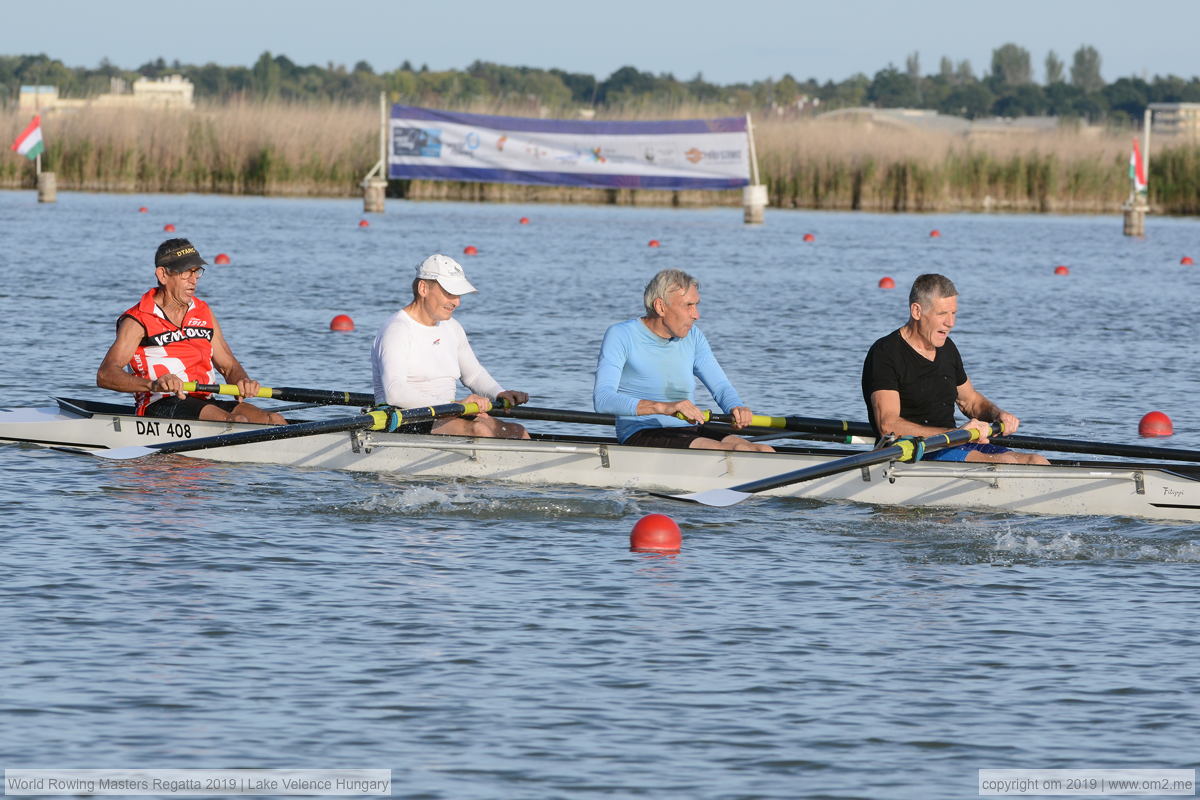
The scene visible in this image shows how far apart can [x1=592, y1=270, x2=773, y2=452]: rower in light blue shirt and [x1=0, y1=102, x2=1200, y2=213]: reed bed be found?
35.1 meters

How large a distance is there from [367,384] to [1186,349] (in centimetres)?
927

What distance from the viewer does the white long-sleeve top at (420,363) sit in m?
11.1

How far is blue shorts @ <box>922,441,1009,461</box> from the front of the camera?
418 inches

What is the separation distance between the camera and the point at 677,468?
10766 millimetres

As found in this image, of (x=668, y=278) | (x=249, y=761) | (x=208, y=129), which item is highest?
(x=208, y=129)

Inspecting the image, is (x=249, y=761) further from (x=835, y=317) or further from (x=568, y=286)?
(x=568, y=286)

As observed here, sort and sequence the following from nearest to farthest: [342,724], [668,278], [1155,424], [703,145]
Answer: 1. [342,724]
2. [668,278]
3. [1155,424]
4. [703,145]

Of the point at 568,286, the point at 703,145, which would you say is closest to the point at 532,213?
the point at 703,145

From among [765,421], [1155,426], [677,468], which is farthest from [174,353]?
[1155,426]

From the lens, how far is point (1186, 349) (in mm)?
20234

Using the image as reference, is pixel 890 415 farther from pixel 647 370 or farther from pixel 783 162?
pixel 783 162

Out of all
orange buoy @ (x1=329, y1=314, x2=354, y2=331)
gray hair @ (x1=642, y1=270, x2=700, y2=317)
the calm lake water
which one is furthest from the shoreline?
gray hair @ (x1=642, y1=270, x2=700, y2=317)

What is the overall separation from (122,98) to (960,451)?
60.7 meters

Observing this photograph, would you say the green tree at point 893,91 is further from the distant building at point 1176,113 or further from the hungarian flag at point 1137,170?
the hungarian flag at point 1137,170
